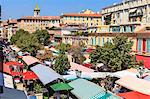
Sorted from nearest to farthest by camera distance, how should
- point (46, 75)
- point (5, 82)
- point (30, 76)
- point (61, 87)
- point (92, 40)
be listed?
point (5, 82)
point (61, 87)
point (46, 75)
point (30, 76)
point (92, 40)

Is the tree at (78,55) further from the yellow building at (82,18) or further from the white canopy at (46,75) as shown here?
the yellow building at (82,18)

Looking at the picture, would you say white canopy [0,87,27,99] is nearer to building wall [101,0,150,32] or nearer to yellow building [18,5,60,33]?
building wall [101,0,150,32]

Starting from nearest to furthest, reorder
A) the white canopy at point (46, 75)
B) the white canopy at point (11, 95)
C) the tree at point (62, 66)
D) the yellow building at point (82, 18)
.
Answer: the white canopy at point (11, 95) → the white canopy at point (46, 75) → the tree at point (62, 66) → the yellow building at point (82, 18)

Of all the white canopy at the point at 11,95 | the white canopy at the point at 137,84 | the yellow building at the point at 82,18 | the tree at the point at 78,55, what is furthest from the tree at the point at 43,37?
the white canopy at the point at 11,95

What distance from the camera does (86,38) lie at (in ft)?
169

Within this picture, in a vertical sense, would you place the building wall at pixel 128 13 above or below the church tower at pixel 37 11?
below

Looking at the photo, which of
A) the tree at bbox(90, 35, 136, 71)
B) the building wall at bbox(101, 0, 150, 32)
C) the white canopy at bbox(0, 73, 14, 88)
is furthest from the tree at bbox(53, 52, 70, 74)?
the building wall at bbox(101, 0, 150, 32)

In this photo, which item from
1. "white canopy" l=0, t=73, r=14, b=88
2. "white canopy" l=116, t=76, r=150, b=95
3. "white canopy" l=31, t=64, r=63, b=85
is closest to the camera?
"white canopy" l=0, t=73, r=14, b=88

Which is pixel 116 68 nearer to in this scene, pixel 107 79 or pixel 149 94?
pixel 107 79

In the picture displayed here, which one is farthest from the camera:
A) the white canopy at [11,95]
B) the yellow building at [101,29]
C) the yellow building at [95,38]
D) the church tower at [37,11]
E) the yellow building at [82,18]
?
the church tower at [37,11]

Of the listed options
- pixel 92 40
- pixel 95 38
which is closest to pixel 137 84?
pixel 95 38

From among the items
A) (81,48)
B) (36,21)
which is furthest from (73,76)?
(36,21)

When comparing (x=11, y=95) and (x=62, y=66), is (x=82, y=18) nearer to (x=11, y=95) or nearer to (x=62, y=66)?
(x=62, y=66)

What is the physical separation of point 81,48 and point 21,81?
16.3 m
